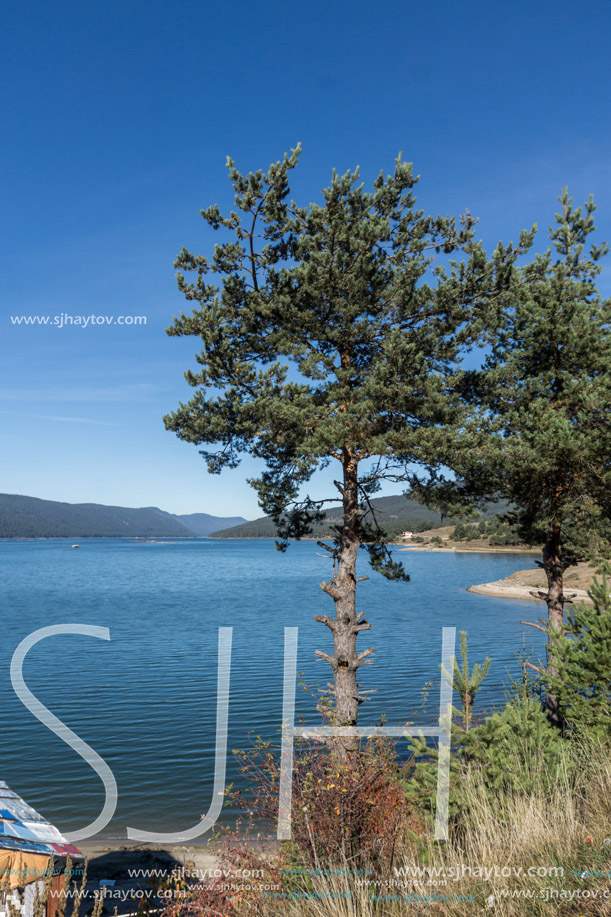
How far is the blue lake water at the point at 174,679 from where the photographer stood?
49.6ft

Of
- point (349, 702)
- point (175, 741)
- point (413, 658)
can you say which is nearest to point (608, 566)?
point (349, 702)

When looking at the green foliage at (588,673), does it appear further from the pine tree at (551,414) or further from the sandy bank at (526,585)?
the sandy bank at (526,585)

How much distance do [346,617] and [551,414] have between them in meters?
6.56

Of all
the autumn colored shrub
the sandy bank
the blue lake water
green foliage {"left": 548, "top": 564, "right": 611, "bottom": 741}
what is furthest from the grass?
the sandy bank

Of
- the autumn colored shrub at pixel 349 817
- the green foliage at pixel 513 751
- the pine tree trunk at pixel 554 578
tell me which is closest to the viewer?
the autumn colored shrub at pixel 349 817

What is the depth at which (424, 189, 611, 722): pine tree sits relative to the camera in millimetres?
12547

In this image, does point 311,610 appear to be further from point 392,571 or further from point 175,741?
point 392,571

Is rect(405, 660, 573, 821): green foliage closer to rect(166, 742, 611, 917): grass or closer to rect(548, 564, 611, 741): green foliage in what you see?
rect(166, 742, 611, 917): grass

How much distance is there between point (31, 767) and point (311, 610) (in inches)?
1206

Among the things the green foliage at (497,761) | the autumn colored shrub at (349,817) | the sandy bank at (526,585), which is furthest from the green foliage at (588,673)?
the sandy bank at (526,585)

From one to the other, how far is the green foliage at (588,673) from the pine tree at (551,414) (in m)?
3.74

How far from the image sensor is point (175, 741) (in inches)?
711

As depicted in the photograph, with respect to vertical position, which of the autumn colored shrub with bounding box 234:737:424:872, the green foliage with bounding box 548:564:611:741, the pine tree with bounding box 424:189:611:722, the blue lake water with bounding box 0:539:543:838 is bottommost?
the blue lake water with bounding box 0:539:543:838

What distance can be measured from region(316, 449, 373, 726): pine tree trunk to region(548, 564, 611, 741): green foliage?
419 centimetres
